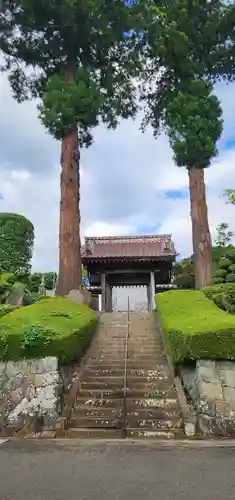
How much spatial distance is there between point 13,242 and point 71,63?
7.15 m

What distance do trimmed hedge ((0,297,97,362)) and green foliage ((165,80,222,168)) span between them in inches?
311

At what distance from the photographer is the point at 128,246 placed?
77.5 feet

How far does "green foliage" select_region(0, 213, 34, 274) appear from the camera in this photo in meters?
17.5

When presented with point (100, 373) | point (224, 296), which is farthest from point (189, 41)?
point (100, 373)

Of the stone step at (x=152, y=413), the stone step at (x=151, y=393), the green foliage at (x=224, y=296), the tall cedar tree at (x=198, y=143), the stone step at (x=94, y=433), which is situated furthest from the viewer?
the tall cedar tree at (x=198, y=143)

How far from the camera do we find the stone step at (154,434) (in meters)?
6.31

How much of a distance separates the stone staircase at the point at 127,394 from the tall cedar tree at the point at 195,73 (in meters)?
5.05

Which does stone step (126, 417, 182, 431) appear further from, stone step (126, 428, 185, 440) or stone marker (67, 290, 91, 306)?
stone marker (67, 290, 91, 306)

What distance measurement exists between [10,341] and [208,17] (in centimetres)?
1412

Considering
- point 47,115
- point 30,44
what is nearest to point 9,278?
point 47,115

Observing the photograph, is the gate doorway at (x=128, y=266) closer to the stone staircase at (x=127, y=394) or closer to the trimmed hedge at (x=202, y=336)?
the stone staircase at (x=127, y=394)

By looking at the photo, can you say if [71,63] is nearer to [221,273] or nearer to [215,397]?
[221,273]

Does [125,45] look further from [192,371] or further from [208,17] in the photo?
[192,371]

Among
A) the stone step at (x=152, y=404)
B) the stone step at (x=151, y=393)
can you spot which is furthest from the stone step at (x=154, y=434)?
the stone step at (x=151, y=393)
